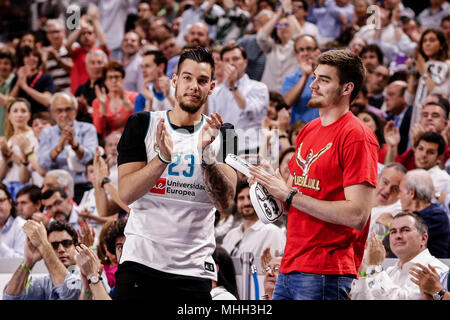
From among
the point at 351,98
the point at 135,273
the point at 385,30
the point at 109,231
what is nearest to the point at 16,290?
the point at 109,231

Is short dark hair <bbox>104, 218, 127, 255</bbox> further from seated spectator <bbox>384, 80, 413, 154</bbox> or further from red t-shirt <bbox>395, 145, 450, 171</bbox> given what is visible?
seated spectator <bbox>384, 80, 413, 154</bbox>

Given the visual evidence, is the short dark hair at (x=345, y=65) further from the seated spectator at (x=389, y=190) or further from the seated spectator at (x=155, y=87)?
the seated spectator at (x=155, y=87)

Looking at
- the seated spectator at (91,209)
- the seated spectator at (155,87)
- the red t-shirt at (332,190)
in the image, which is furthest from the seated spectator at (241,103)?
the red t-shirt at (332,190)

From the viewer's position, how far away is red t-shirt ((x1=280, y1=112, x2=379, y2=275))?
3480mm

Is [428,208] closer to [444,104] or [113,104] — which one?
[444,104]

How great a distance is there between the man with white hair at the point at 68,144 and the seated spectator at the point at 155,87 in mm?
706

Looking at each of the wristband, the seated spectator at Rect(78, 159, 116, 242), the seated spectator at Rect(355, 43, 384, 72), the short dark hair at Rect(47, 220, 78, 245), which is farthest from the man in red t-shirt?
the seated spectator at Rect(355, 43, 384, 72)

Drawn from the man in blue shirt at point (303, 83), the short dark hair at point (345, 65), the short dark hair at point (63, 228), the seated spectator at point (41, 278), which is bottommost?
the seated spectator at point (41, 278)

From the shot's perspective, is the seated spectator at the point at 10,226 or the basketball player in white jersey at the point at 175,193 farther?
the seated spectator at the point at 10,226

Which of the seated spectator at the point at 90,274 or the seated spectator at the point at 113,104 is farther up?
the seated spectator at the point at 113,104

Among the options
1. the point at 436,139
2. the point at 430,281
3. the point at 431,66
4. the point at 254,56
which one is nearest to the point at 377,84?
the point at 431,66

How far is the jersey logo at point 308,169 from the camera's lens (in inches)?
141

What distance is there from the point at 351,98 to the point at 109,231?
257 cm
